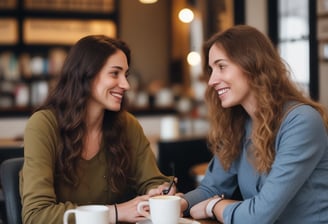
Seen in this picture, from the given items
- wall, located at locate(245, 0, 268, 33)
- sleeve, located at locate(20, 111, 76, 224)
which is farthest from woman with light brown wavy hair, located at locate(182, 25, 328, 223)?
wall, located at locate(245, 0, 268, 33)

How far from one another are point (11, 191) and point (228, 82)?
2.67ft

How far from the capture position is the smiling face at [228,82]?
1902mm

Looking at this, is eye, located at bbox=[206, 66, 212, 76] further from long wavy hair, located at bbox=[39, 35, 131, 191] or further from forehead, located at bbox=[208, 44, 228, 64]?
long wavy hair, located at bbox=[39, 35, 131, 191]

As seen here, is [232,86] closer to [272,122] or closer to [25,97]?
[272,122]

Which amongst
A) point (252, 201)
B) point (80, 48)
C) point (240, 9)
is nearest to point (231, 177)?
point (252, 201)

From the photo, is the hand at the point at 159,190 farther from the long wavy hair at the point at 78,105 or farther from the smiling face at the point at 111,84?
the smiling face at the point at 111,84

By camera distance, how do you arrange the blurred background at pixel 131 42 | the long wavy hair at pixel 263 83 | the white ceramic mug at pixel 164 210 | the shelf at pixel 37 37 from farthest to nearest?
the shelf at pixel 37 37 → the blurred background at pixel 131 42 → the long wavy hair at pixel 263 83 → the white ceramic mug at pixel 164 210

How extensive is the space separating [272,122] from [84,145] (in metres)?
0.68

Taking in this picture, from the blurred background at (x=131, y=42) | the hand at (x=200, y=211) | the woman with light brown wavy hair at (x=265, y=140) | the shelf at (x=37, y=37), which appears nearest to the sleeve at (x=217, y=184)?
the woman with light brown wavy hair at (x=265, y=140)

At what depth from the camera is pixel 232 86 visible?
1915 mm

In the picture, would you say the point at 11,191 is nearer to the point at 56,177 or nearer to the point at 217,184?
the point at 56,177

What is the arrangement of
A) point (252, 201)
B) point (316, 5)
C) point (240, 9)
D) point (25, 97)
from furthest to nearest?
point (25, 97)
point (240, 9)
point (316, 5)
point (252, 201)

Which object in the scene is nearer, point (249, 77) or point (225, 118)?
point (249, 77)

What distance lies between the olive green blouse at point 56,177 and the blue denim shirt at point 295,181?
487 mm
